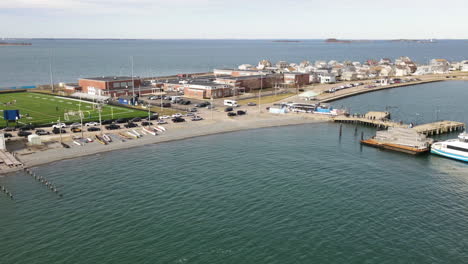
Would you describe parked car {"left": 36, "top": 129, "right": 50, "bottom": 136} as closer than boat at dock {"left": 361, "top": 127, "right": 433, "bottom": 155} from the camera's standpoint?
No

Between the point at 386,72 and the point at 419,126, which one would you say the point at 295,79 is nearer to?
the point at 386,72

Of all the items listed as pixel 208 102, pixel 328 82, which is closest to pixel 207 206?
pixel 208 102

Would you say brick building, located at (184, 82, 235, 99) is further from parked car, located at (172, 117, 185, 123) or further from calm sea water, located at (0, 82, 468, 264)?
calm sea water, located at (0, 82, 468, 264)

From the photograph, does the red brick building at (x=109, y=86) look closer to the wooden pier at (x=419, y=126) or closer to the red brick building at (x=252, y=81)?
the red brick building at (x=252, y=81)

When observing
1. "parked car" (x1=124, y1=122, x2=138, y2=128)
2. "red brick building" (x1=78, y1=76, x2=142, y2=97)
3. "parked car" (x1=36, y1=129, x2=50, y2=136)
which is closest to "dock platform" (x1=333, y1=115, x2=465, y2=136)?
"parked car" (x1=124, y1=122, x2=138, y2=128)

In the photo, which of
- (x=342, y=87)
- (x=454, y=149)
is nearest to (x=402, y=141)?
(x=454, y=149)

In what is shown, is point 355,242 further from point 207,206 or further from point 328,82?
point 328,82

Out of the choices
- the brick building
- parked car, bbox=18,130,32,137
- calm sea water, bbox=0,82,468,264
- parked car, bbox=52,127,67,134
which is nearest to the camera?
calm sea water, bbox=0,82,468,264
